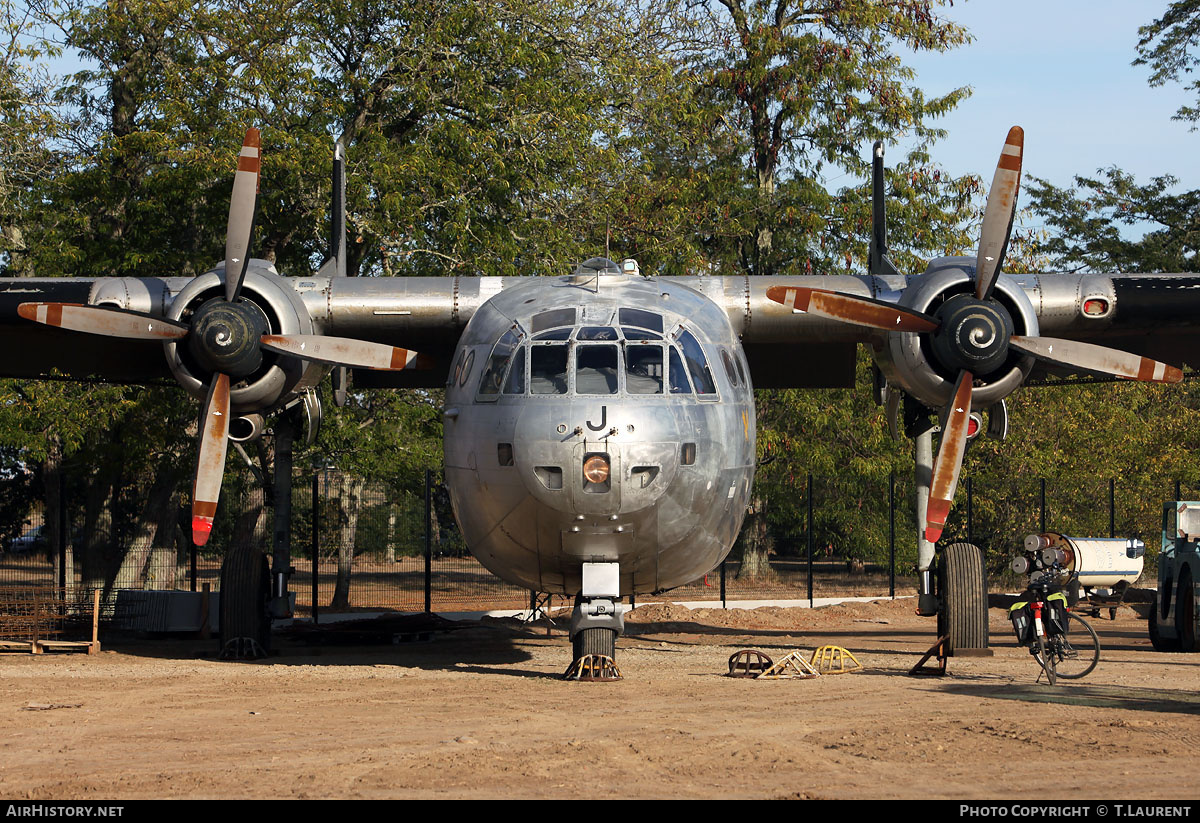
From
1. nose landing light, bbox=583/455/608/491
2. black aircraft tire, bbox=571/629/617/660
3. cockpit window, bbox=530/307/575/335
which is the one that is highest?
cockpit window, bbox=530/307/575/335

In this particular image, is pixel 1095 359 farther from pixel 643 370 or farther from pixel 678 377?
pixel 643 370

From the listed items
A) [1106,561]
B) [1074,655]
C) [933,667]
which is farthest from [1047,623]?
[1106,561]

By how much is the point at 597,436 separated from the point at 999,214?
5.92 metres

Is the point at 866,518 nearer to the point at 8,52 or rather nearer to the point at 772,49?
the point at 772,49

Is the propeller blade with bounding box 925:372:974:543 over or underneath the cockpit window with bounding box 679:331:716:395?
underneath

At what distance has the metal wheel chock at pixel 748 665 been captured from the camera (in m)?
12.9

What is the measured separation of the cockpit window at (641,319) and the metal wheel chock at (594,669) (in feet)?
10.3

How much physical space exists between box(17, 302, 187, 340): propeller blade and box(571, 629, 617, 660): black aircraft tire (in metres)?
5.41

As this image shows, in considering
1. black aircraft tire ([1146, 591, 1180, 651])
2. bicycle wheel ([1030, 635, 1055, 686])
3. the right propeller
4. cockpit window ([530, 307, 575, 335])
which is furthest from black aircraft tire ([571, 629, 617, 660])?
black aircraft tire ([1146, 591, 1180, 651])

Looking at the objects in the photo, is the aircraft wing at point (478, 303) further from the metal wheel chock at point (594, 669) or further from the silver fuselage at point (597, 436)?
the metal wheel chock at point (594, 669)

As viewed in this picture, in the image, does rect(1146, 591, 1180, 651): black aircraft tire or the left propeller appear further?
rect(1146, 591, 1180, 651): black aircraft tire

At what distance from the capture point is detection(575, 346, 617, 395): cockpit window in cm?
1090

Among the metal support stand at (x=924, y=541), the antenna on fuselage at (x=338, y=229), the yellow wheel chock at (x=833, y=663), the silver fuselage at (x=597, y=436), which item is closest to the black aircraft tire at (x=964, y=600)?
the metal support stand at (x=924, y=541)

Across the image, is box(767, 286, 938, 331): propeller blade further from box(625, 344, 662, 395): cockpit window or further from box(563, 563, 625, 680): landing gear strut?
box(563, 563, 625, 680): landing gear strut
